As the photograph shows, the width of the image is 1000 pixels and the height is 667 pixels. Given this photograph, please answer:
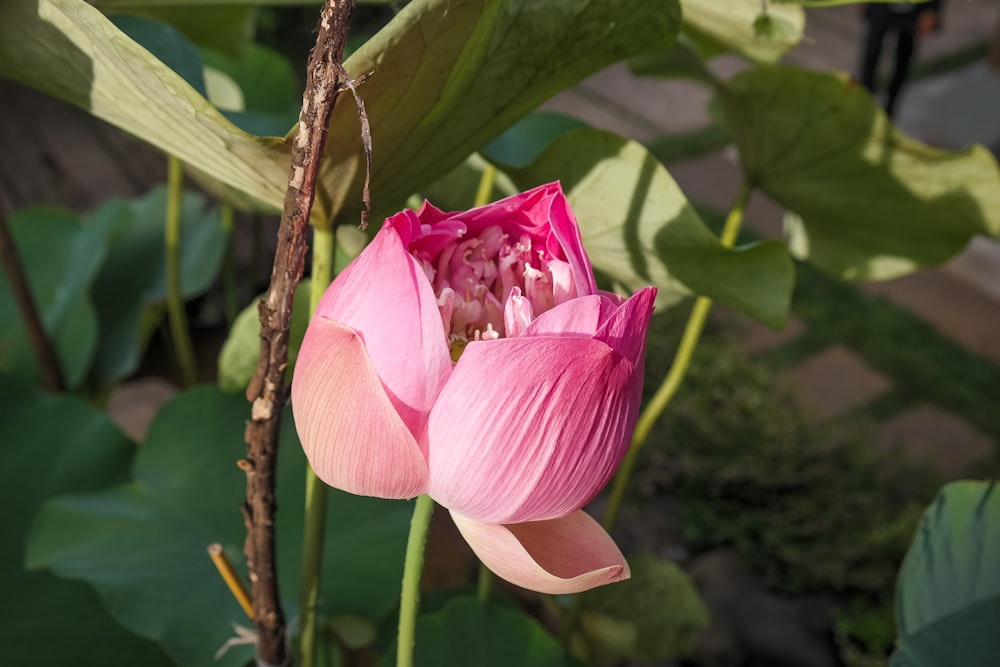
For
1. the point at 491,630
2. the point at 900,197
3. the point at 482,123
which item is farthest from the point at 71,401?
the point at 900,197

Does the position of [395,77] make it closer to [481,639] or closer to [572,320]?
[572,320]

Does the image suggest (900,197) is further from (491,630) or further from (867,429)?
(867,429)

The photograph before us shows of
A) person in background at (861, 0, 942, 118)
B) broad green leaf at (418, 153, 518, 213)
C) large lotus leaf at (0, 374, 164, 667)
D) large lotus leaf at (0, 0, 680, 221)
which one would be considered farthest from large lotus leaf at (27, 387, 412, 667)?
person in background at (861, 0, 942, 118)

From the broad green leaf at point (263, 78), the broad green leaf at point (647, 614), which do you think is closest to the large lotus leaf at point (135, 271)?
the broad green leaf at point (263, 78)

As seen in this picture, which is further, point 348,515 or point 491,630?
point 348,515

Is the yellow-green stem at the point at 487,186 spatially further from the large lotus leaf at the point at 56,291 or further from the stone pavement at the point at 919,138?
the stone pavement at the point at 919,138

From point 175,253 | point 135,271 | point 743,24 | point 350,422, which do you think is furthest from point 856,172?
point 135,271
